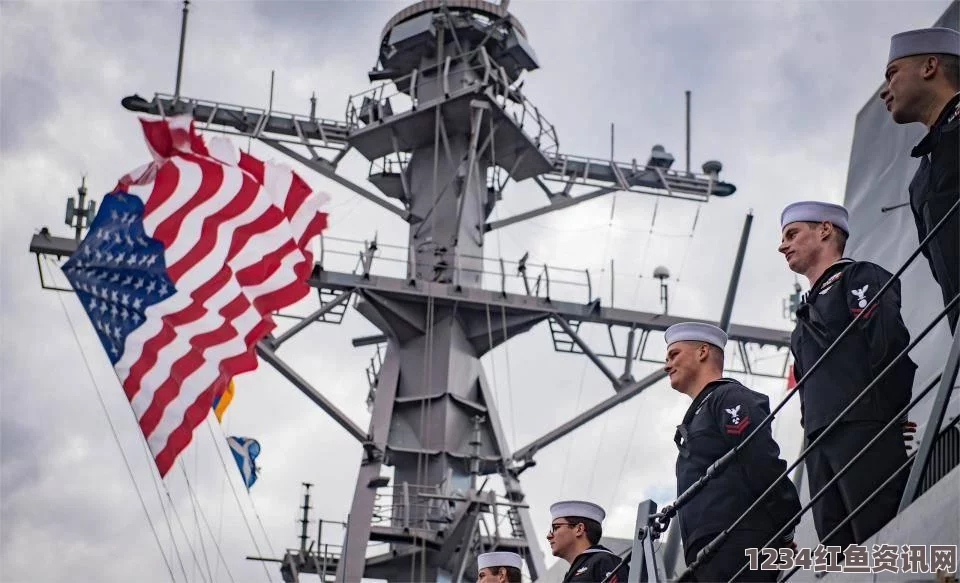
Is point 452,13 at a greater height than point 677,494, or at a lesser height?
greater

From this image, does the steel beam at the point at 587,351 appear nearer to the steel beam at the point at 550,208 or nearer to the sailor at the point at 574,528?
the steel beam at the point at 550,208

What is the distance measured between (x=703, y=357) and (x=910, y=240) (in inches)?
104

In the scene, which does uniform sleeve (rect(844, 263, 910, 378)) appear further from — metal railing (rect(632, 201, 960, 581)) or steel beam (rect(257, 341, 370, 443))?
steel beam (rect(257, 341, 370, 443))

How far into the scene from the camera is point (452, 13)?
56.8 feet

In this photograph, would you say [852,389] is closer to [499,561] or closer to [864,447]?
[864,447]

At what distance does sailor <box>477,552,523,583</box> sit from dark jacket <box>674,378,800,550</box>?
5.16 feet

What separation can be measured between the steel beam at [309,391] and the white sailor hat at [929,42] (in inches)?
467

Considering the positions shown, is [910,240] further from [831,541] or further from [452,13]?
[452,13]

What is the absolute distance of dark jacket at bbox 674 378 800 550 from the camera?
13.6 ft

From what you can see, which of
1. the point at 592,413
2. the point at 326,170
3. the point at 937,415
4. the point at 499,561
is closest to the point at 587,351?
the point at 592,413

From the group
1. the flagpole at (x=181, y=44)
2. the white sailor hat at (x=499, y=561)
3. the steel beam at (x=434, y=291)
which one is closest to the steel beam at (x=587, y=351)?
the steel beam at (x=434, y=291)

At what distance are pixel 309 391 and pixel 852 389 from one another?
41.0 ft

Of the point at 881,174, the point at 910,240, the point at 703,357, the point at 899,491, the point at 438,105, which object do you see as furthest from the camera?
the point at 438,105

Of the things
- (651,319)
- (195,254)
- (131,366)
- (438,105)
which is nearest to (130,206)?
(195,254)
